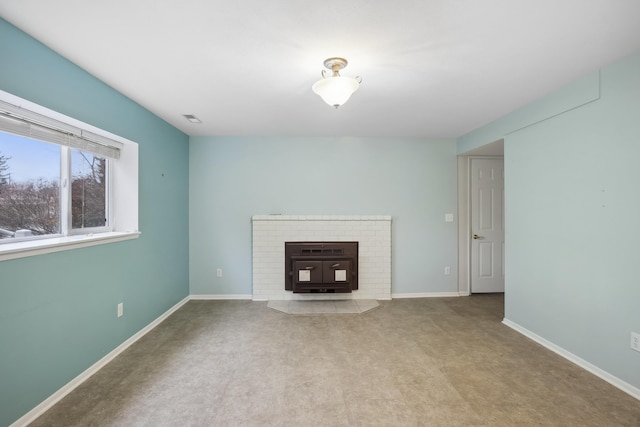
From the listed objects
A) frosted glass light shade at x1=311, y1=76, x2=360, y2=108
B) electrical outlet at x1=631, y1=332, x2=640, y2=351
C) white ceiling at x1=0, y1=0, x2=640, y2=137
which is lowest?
electrical outlet at x1=631, y1=332, x2=640, y2=351

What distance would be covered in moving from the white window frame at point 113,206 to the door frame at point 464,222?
407 cm

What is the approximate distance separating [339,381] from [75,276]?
6.69ft

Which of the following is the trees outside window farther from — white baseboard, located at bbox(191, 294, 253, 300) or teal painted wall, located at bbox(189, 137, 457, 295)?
white baseboard, located at bbox(191, 294, 253, 300)

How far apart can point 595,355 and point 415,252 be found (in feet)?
6.99

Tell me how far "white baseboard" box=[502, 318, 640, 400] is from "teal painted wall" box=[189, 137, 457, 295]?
128 centimetres

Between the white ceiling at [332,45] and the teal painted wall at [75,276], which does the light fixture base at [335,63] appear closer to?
the white ceiling at [332,45]

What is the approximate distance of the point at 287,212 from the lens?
399 cm

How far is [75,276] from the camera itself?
1996 mm

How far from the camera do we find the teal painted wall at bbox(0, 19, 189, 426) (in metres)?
1.57

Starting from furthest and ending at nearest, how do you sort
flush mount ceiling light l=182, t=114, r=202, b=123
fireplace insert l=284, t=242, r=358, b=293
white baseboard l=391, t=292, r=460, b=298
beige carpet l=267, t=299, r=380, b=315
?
white baseboard l=391, t=292, r=460, b=298 < fireplace insert l=284, t=242, r=358, b=293 < beige carpet l=267, t=299, r=380, b=315 < flush mount ceiling light l=182, t=114, r=202, b=123

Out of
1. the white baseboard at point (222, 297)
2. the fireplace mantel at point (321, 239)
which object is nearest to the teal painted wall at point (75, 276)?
the white baseboard at point (222, 297)

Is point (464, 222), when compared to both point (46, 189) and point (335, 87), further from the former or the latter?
point (46, 189)

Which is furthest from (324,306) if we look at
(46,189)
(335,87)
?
(46,189)

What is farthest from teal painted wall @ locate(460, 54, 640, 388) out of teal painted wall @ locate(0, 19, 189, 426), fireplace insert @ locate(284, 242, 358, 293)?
teal painted wall @ locate(0, 19, 189, 426)
